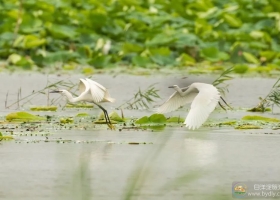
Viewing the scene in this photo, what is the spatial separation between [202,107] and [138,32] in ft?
26.0

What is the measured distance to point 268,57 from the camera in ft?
46.7

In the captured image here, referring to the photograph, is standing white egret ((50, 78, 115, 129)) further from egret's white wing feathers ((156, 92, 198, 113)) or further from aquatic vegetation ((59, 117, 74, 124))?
egret's white wing feathers ((156, 92, 198, 113))

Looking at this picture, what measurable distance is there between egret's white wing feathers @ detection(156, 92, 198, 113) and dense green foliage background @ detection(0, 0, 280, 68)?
5582 millimetres

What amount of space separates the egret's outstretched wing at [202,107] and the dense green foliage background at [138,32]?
6.11m

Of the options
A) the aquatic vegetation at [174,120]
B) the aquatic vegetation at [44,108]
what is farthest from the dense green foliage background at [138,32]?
the aquatic vegetation at [174,120]

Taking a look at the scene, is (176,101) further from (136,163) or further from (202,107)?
(136,163)

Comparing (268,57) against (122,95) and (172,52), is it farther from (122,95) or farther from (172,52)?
(122,95)

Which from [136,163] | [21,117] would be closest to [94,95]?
[21,117]

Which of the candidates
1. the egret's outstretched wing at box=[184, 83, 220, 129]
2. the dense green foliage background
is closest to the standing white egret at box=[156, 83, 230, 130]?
the egret's outstretched wing at box=[184, 83, 220, 129]

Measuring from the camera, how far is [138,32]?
15.2 m

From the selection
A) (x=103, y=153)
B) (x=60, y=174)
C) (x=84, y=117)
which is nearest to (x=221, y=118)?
(x=84, y=117)

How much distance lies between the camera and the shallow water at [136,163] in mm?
5203

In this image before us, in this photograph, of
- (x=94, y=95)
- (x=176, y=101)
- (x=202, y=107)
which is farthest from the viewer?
(x=176, y=101)

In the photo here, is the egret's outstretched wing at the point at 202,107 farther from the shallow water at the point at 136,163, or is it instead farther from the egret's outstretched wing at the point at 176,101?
the egret's outstretched wing at the point at 176,101
